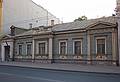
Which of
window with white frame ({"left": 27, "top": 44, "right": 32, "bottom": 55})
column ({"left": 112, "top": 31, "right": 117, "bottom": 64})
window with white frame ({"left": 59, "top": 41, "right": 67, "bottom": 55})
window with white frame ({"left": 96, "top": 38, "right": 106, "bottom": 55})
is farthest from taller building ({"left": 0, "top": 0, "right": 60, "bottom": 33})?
column ({"left": 112, "top": 31, "right": 117, "bottom": 64})

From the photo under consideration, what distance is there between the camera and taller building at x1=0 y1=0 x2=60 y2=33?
47.2 metres

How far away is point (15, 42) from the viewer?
133ft

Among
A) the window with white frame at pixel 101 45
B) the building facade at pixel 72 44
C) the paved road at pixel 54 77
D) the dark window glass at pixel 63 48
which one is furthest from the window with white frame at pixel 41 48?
the paved road at pixel 54 77

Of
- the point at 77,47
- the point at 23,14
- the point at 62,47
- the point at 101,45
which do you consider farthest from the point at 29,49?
the point at 23,14

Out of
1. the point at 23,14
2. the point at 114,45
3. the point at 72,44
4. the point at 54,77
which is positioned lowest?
the point at 54,77

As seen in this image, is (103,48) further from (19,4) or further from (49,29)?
(19,4)

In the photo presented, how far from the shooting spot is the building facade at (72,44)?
2739 cm

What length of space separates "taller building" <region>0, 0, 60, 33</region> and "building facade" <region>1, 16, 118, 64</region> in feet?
26.4

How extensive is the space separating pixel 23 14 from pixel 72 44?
890 inches

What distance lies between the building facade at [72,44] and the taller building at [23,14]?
316 inches

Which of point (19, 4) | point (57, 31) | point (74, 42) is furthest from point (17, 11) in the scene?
point (74, 42)

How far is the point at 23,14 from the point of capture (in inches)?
1991

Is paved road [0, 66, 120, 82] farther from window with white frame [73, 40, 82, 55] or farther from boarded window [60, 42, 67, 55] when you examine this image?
boarded window [60, 42, 67, 55]

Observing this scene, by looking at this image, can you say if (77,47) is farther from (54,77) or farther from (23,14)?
(23,14)
